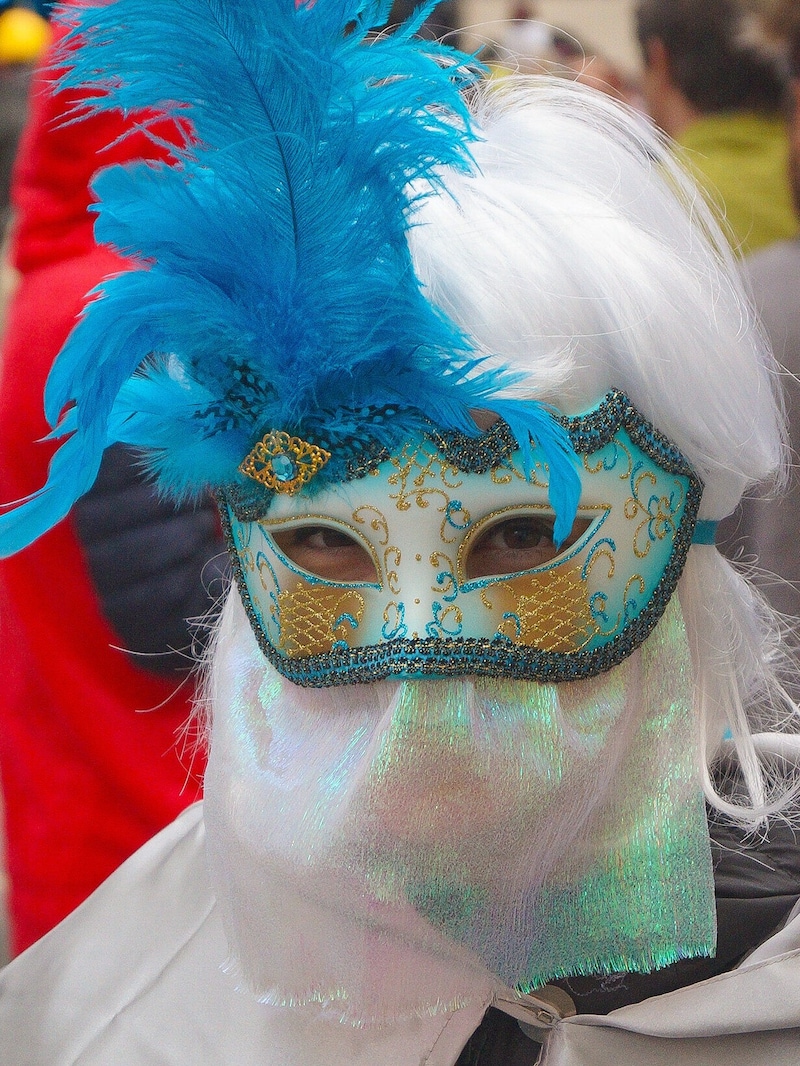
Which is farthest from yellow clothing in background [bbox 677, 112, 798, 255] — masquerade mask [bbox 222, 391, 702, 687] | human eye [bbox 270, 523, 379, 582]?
human eye [bbox 270, 523, 379, 582]

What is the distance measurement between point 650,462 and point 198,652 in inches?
44.8

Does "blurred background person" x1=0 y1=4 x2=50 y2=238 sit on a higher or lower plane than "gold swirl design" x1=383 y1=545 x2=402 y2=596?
higher

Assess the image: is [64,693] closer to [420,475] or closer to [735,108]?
[420,475]

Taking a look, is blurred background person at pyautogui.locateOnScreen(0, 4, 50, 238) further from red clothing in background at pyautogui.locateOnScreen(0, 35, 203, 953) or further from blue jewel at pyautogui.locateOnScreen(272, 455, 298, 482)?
blue jewel at pyautogui.locateOnScreen(272, 455, 298, 482)

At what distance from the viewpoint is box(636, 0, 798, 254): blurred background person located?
8.86 ft

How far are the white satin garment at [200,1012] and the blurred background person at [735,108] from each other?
1734 mm

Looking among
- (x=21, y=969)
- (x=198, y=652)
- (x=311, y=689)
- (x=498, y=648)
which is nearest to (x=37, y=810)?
(x=198, y=652)

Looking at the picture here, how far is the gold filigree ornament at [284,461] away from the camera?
4.31ft

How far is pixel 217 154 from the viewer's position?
1.21 metres

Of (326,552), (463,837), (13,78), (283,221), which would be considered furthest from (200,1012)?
(13,78)

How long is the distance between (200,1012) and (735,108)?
217 cm

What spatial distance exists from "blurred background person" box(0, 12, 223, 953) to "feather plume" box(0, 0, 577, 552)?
72 centimetres

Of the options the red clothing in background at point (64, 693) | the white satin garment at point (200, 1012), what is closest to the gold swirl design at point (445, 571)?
the white satin garment at point (200, 1012)

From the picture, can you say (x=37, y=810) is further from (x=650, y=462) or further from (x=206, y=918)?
(x=650, y=462)
